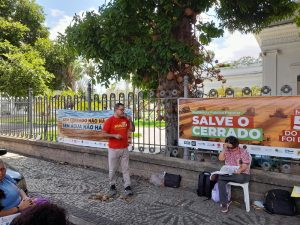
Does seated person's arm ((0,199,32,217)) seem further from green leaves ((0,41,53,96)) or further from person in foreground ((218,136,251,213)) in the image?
green leaves ((0,41,53,96))

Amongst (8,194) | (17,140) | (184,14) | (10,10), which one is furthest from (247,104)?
(10,10)

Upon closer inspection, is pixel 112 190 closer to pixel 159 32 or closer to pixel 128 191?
pixel 128 191

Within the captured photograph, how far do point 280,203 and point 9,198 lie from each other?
12.9ft

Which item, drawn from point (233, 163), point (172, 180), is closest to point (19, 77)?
point (172, 180)

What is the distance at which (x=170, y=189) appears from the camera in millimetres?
6305

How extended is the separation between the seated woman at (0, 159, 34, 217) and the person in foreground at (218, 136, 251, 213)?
309cm

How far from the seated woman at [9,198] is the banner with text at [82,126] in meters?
4.25

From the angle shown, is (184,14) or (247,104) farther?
(184,14)

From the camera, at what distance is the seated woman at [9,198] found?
328 cm

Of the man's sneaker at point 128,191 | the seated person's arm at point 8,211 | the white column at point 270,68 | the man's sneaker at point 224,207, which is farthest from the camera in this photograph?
the white column at point 270,68

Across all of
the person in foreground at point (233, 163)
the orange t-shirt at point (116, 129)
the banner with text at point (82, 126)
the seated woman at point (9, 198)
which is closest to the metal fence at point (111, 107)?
the banner with text at point (82, 126)

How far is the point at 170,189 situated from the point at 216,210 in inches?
52.9

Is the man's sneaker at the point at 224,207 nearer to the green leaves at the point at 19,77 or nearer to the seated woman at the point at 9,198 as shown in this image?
the seated woman at the point at 9,198

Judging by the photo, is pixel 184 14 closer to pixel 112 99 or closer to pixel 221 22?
pixel 221 22
